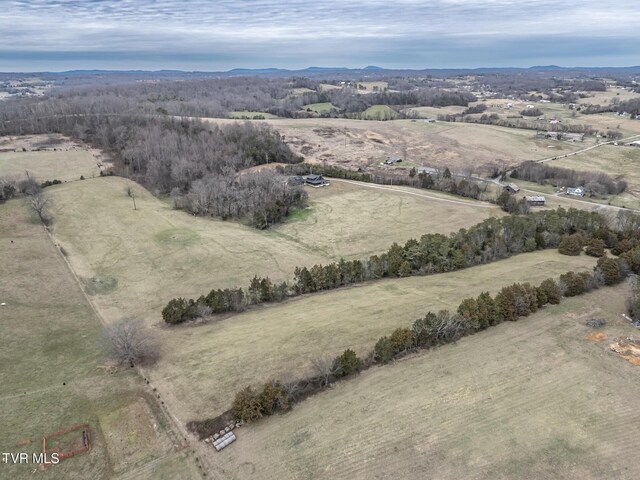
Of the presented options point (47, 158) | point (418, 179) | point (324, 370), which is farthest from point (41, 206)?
point (418, 179)

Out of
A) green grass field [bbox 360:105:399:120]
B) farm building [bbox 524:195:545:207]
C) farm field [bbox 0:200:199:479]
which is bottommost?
farm field [bbox 0:200:199:479]

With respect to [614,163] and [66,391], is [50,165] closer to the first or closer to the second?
[66,391]

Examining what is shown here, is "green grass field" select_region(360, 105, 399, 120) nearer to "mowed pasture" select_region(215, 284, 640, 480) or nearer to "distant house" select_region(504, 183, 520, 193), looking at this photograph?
"distant house" select_region(504, 183, 520, 193)

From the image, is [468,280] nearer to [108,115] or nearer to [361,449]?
[361,449]

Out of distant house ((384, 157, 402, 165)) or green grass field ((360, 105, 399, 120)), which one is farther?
green grass field ((360, 105, 399, 120))

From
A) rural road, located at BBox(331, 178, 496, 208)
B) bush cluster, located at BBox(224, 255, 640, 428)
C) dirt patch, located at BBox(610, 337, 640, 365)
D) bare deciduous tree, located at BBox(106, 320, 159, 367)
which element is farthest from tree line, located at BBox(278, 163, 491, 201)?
bare deciduous tree, located at BBox(106, 320, 159, 367)

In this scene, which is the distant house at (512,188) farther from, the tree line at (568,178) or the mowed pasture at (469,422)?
the mowed pasture at (469,422)
